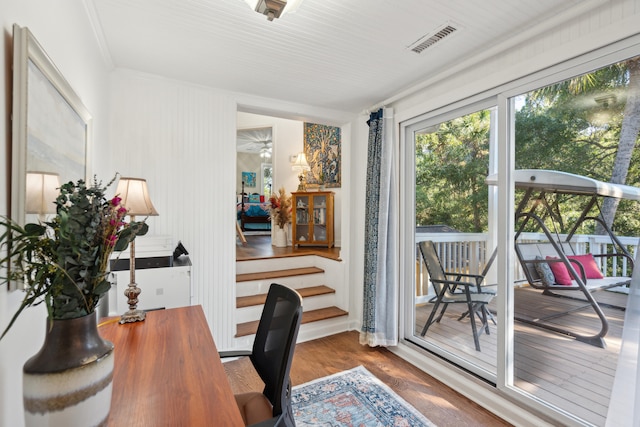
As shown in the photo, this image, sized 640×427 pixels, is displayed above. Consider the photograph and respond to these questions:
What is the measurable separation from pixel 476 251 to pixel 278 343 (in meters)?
1.82

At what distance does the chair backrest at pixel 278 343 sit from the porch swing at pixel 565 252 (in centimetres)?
166

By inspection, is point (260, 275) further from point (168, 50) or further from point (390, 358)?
point (168, 50)

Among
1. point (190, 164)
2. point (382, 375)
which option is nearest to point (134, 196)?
point (190, 164)

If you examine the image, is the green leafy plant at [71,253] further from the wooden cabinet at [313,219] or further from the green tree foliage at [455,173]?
the wooden cabinet at [313,219]

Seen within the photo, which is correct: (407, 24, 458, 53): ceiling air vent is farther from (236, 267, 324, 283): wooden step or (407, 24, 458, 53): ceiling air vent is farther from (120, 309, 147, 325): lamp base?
(236, 267, 324, 283): wooden step

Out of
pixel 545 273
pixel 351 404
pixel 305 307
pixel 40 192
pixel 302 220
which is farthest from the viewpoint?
pixel 302 220

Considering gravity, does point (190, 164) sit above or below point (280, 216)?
above

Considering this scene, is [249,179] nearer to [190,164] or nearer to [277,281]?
[277,281]

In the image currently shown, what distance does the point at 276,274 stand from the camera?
3.67 m

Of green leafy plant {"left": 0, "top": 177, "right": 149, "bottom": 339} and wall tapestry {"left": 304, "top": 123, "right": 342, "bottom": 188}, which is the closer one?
green leafy plant {"left": 0, "top": 177, "right": 149, "bottom": 339}

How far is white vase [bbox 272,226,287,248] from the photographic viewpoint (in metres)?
5.18

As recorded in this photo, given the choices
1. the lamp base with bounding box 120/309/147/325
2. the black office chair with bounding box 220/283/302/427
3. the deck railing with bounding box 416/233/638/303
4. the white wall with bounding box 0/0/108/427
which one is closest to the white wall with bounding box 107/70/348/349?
the white wall with bounding box 0/0/108/427

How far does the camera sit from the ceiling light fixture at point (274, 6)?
143cm

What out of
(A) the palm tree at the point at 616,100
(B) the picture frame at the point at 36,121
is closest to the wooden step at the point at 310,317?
(B) the picture frame at the point at 36,121
